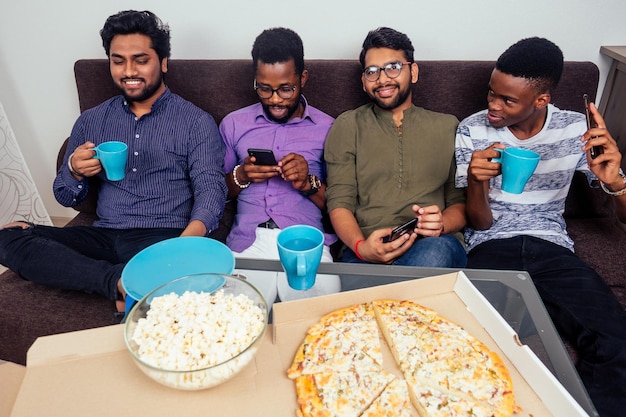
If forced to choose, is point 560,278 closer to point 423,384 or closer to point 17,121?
point 423,384

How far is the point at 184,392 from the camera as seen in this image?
0.80 m

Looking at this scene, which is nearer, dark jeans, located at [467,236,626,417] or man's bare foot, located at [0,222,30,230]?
A: dark jeans, located at [467,236,626,417]

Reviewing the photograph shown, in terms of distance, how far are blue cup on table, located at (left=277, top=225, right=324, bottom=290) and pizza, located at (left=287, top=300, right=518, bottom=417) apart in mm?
112

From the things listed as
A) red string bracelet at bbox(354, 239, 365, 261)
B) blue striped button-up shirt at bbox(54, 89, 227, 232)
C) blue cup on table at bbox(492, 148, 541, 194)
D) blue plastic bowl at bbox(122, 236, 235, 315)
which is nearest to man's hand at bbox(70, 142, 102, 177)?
blue striped button-up shirt at bbox(54, 89, 227, 232)

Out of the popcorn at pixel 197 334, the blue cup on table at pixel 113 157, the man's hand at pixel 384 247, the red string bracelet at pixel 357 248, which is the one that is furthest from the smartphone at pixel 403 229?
the blue cup on table at pixel 113 157

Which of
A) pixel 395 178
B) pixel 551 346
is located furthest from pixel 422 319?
pixel 395 178

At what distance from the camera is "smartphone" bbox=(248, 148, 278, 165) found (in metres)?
1.56

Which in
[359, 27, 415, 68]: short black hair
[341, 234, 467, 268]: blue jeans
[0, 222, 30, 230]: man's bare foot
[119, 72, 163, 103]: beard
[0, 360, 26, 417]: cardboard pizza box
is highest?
[359, 27, 415, 68]: short black hair

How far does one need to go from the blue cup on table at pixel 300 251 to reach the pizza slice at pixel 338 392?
230 mm

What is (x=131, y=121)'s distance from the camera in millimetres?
1838

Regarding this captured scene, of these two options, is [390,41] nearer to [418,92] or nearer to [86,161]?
[418,92]

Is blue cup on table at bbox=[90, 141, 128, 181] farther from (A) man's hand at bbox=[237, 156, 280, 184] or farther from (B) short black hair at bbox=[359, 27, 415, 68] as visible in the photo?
(B) short black hair at bbox=[359, 27, 415, 68]

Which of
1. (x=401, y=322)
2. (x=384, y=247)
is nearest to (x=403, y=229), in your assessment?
(x=384, y=247)

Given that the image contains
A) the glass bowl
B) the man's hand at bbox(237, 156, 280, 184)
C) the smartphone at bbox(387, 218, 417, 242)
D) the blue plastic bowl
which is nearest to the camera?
the glass bowl
